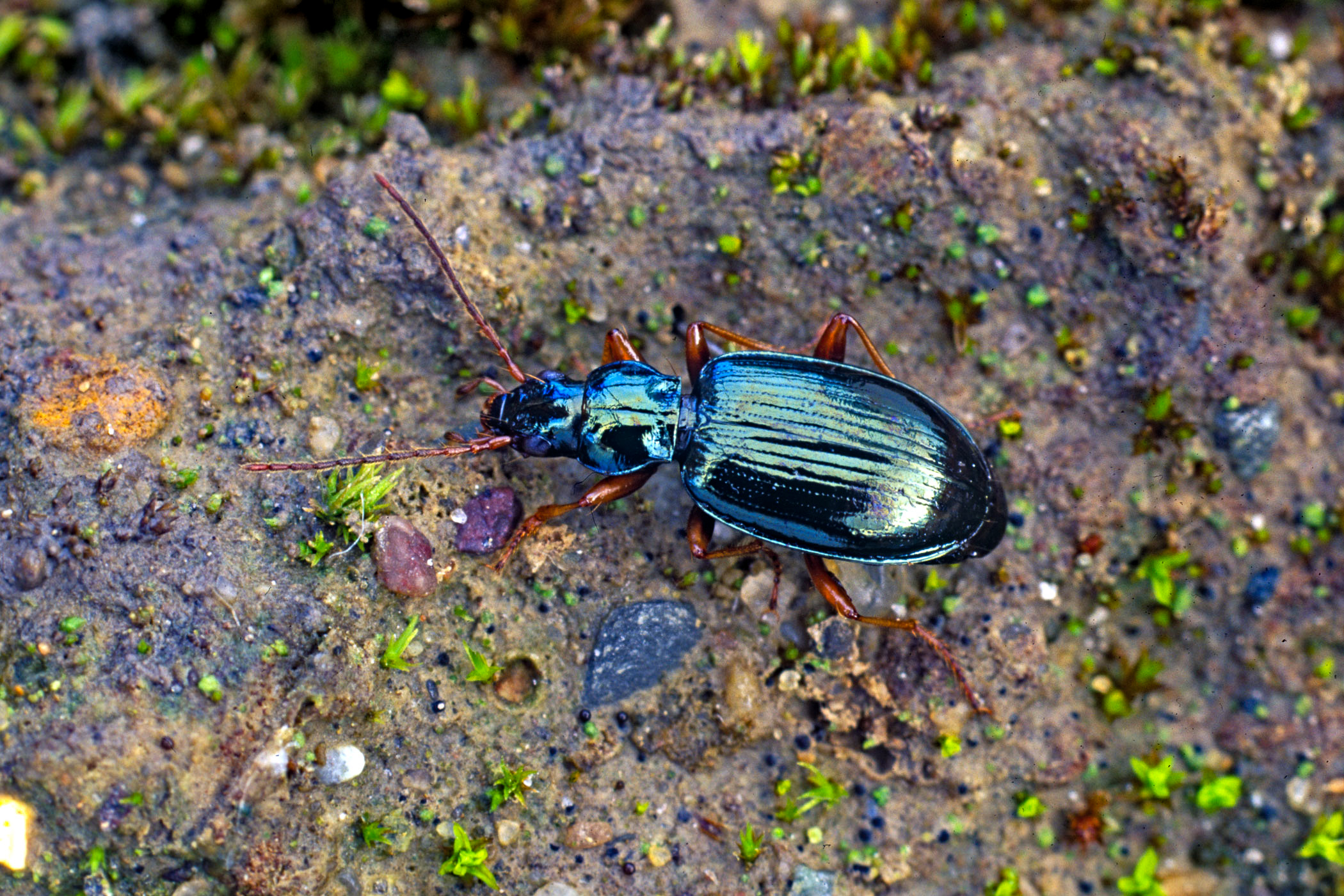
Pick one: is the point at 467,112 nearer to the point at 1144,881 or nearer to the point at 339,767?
the point at 339,767

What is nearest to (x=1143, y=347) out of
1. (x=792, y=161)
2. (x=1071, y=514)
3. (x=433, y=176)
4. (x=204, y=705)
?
(x=1071, y=514)

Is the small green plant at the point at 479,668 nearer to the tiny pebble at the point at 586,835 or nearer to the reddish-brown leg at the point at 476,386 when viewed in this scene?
the tiny pebble at the point at 586,835

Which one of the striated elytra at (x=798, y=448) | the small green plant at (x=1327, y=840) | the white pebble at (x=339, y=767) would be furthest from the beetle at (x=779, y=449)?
the small green plant at (x=1327, y=840)

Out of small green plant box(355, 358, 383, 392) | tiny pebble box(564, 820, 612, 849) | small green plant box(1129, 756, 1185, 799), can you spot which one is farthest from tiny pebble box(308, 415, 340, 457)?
small green plant box(1129, 756, 1185, 799)

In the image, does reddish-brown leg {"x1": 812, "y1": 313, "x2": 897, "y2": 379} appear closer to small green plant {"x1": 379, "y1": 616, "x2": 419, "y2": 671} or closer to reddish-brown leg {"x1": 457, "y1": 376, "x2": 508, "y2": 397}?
reddish-brown leg {"x1": 457, "y1": 376, "x2": 508, "y2": 397}

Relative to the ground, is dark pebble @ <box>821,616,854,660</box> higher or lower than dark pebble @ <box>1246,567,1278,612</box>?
lower

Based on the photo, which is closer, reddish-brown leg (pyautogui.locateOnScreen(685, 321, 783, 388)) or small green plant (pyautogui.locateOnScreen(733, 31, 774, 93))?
reddish-brown leg (pyautogui.locateOnScreen(685, 321, 783, 388))

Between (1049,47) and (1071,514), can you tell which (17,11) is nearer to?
(1049,47)

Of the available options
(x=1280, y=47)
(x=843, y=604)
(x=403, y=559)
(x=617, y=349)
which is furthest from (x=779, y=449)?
(x=1280, y=47)
